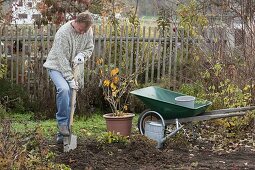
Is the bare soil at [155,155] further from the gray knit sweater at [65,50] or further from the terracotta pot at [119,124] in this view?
the gray knit sweater at [65,50]

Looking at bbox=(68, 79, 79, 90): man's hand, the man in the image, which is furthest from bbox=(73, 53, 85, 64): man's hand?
bbox=(68, 79, 79, 90): man's hand

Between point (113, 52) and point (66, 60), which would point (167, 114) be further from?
point (113, 52)

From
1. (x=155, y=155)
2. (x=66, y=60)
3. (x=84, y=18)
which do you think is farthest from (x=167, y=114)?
(x=84, y=18)

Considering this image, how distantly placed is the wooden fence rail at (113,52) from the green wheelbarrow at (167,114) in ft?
9.47

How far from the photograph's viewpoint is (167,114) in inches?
298

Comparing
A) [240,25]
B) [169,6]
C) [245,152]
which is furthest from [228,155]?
[169,6]

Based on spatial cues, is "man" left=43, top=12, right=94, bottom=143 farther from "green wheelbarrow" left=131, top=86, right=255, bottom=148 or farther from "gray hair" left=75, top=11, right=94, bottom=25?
"green wheelbarrow" left=131, top=86, right=255, bottom=148

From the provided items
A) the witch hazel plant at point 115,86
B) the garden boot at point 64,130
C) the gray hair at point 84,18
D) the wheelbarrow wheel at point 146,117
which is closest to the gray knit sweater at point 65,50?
the gray hair at point 84,18

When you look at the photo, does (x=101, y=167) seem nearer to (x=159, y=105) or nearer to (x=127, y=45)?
(x=159, y=105)

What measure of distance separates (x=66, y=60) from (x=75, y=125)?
6.08 ft

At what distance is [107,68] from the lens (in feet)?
34.9

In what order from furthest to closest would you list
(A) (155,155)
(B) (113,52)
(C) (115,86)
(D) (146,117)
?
(B) (113,52) → (C) (115,86) → (D) (146,117) → (A) (155,155)

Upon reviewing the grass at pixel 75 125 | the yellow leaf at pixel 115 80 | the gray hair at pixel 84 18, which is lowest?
the grass at pixel 75 125

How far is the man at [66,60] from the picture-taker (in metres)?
7.19
